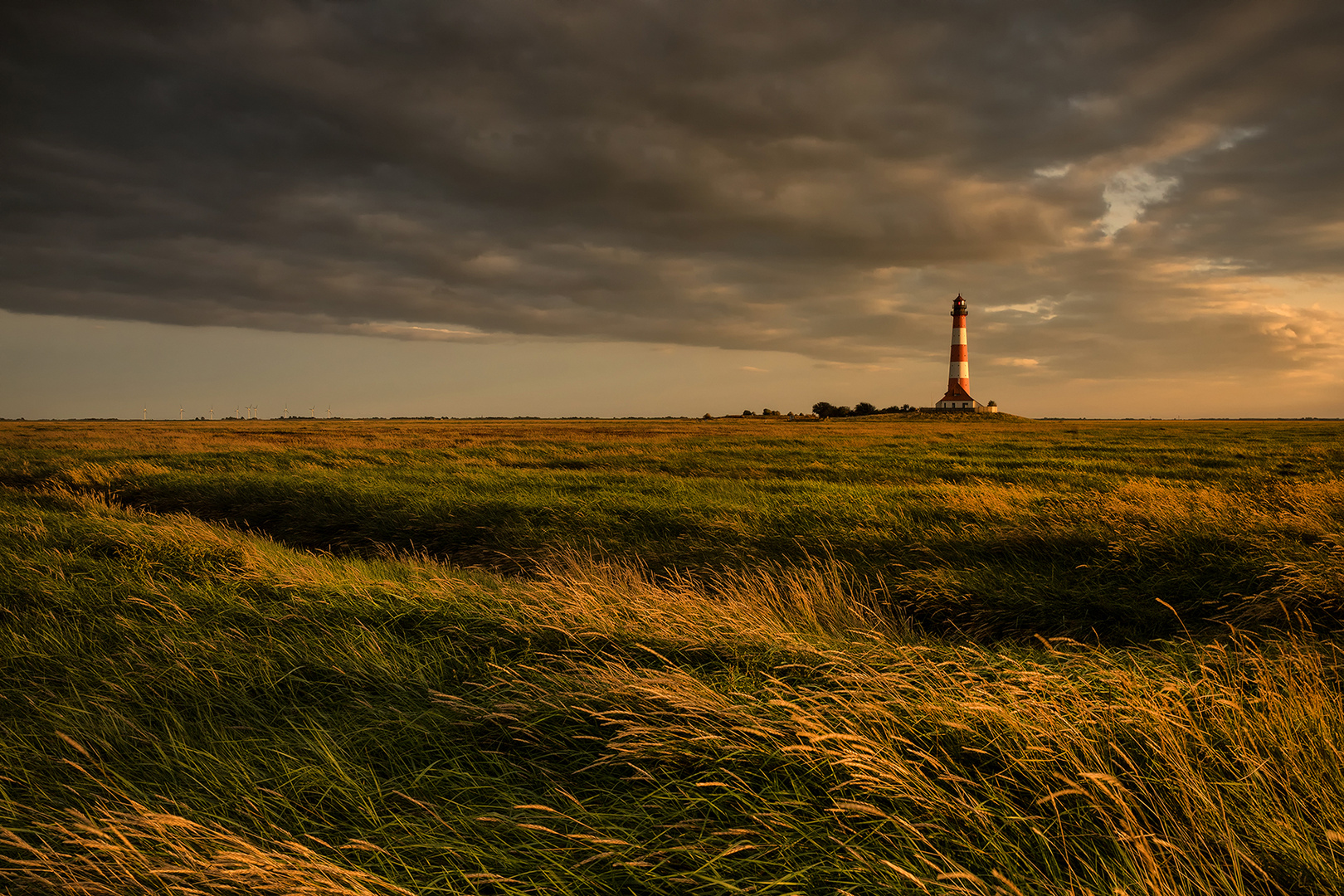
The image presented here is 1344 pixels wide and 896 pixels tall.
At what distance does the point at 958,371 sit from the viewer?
369ft

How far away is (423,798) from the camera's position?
137 inches

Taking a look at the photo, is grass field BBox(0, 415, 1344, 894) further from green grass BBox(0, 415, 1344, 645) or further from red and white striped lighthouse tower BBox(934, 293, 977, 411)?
red and white striped lighthouse tower BBox(934, 293, 977, 411)

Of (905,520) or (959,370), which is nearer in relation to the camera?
(905,520)

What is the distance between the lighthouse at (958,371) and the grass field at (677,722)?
10735cm

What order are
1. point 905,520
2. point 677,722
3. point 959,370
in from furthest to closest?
point 959,370 < point 905,520 < point 677,722

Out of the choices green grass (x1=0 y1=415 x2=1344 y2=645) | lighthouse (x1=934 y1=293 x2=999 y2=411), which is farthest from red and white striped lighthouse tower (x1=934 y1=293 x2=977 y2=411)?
green grass (x1=0 y1=415 x2=1344 y2=645)

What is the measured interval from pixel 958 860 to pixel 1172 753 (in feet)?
4.14

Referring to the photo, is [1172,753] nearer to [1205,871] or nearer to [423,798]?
[1205,871]

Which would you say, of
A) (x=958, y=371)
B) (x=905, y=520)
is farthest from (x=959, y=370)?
(x=905, y=520)

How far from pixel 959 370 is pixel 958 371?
0.65ft

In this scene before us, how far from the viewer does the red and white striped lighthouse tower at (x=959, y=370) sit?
10944 centimetres

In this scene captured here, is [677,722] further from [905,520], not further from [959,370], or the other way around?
[959,370]

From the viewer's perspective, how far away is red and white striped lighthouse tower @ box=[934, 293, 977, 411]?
359 feet

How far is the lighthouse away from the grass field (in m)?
107
